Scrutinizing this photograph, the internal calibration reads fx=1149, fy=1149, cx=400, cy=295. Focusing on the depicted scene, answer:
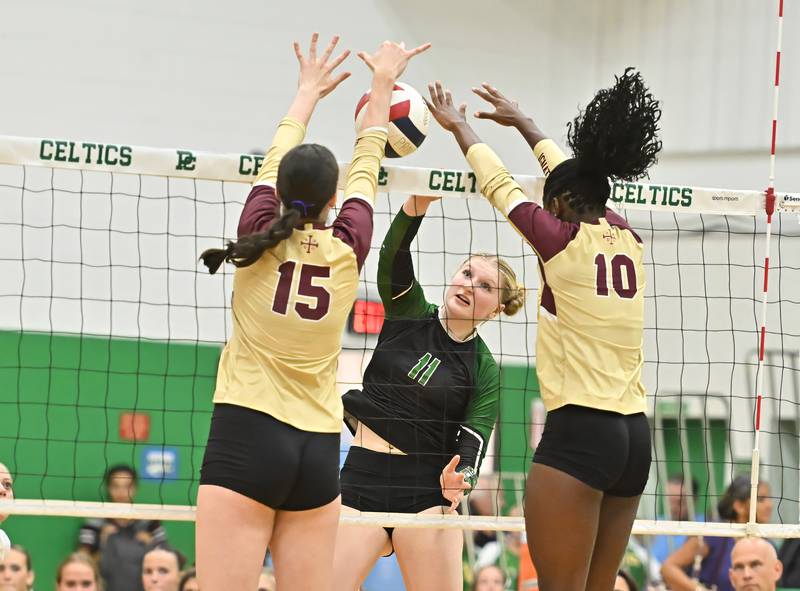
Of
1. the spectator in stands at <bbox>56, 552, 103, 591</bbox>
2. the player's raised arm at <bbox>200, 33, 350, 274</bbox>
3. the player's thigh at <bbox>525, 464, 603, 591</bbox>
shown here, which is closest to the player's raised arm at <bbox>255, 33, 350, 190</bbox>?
the player's raised arm at <bbox>200, 33, 350, 274</bbox>

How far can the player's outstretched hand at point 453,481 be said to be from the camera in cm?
514

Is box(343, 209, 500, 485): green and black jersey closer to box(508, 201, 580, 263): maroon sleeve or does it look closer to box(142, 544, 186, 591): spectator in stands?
box(508, 201, 580, 263): maroon sleeve

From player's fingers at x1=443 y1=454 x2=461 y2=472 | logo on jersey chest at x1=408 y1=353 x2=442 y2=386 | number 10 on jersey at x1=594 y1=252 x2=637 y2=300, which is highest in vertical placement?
number 10 on jersey at x1=594 y1=252 x2=637 y2=300

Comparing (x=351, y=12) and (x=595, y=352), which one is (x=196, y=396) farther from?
(x=595, y=352)

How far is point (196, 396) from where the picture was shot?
1162cm

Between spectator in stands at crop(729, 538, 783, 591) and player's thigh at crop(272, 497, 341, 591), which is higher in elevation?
player's thigh at crop(272, 497, 341, 591)

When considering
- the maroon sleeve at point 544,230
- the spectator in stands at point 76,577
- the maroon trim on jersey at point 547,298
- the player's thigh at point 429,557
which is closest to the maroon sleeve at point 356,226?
the maroon sleeve at point 544,230

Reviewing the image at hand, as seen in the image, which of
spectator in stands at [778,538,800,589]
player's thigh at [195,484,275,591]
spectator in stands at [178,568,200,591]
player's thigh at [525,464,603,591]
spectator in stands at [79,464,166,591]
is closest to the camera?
player's thigh at [195,484,275,591]

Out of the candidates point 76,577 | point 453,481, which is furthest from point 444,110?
point 76,577

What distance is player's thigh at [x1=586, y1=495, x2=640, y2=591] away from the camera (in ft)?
14.6

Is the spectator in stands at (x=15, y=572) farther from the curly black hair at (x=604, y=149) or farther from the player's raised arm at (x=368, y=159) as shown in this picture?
the curly black hair at (x=604, y=149)

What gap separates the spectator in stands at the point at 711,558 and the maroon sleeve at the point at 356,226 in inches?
201

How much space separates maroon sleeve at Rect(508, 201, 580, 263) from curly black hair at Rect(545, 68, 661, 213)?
0.18m

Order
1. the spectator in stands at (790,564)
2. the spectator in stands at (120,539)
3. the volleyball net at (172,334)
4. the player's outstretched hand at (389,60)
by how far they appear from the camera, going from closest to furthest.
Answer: the player's outstretched hand at (389,60)
the spectator in stands at (790,564)
the spectator in stands at (120,539)
the volleyball net at (172,334)
